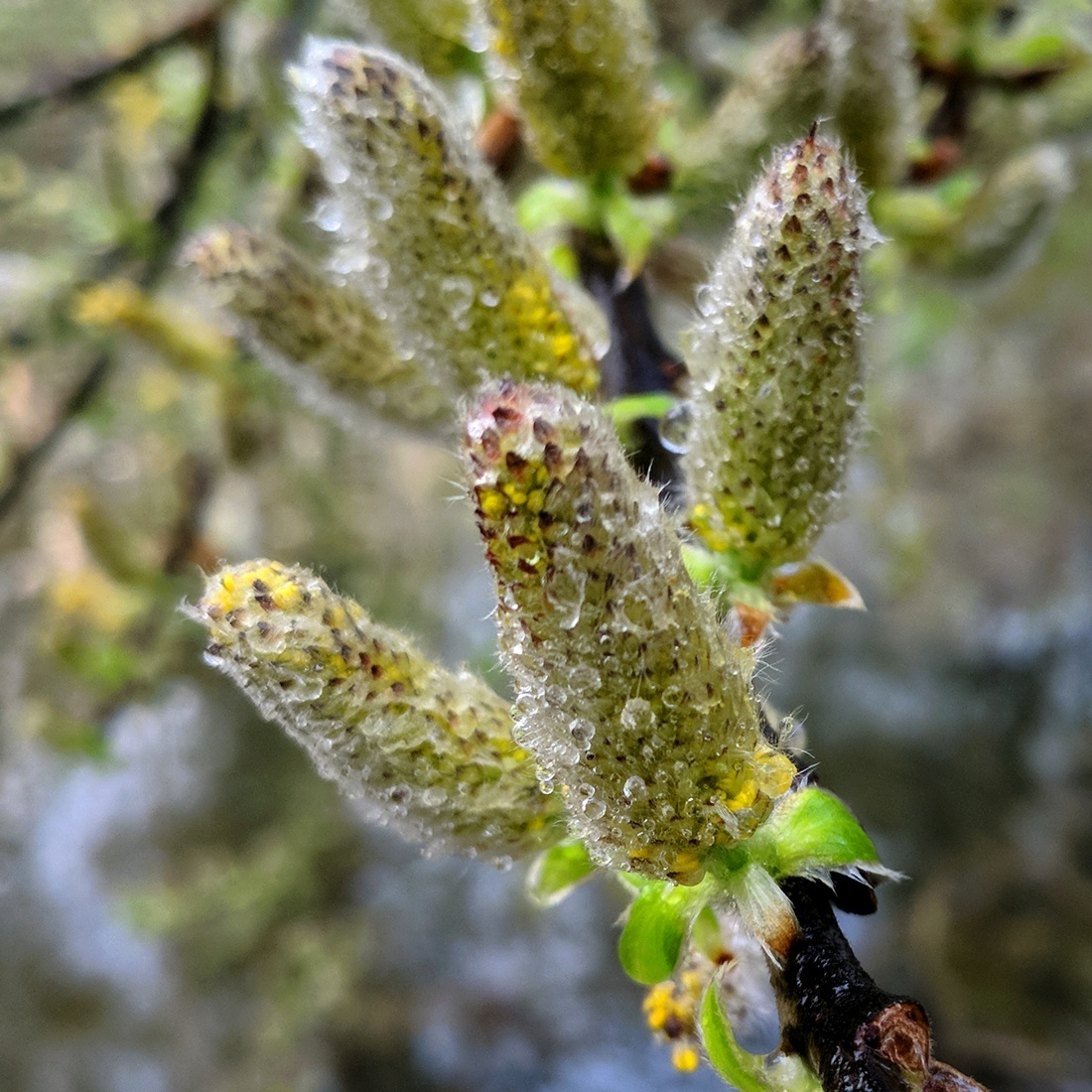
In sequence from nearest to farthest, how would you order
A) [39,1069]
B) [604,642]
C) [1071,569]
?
[604,642] → [39,1069] → [1071,569]

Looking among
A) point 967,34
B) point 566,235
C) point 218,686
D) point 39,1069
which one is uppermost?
point 967,34

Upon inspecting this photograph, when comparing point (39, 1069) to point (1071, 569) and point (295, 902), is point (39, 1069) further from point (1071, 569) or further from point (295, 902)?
point (1071, 569)

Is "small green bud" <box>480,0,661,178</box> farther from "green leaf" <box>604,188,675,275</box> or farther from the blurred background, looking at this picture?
the blurred background

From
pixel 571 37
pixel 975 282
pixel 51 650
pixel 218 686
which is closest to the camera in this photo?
pixel 571 37

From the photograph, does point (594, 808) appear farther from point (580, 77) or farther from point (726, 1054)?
point (580, 77)

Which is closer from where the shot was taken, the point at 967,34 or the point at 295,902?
the point at 967,34

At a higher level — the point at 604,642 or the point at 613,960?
the point at 604,642

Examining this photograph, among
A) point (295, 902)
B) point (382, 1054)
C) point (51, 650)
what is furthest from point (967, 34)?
point (382, 1054)

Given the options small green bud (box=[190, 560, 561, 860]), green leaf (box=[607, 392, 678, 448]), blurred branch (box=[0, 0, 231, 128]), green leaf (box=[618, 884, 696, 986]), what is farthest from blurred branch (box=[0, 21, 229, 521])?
green leaf (box=[618, 884, 696, 986])
